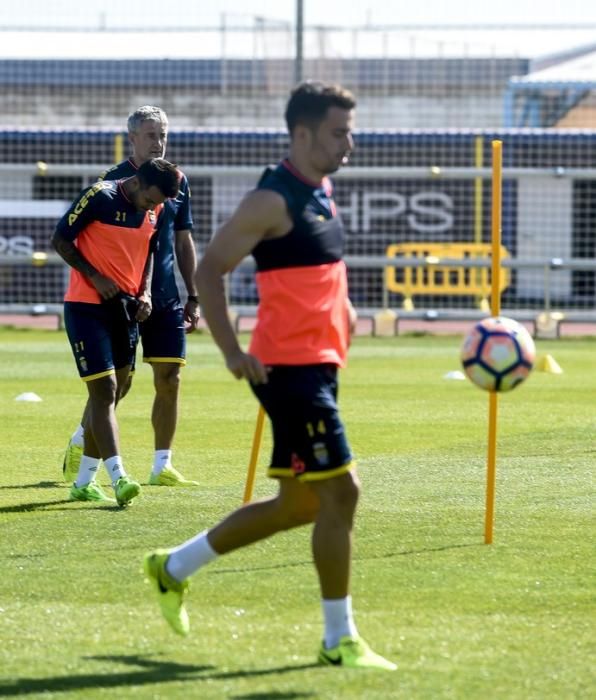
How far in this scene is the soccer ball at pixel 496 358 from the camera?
21.8 feet

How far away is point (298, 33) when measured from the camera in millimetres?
25453

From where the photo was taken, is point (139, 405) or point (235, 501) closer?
point (235, 501)

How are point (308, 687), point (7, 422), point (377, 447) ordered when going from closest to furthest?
point (308, 687) → point (377, 447) → point (7, 422)

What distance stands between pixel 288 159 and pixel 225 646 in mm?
1664

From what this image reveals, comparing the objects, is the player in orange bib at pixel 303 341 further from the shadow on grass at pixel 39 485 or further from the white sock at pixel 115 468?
the shadow on grass at pixel 39 485

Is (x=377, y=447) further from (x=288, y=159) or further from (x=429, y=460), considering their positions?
(x=288, y=159)

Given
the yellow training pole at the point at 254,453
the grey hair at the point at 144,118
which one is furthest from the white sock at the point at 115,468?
the grey hair at the point at 144,118

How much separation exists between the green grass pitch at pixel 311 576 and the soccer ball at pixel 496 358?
815 millimetres

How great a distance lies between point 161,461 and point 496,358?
11.1ft

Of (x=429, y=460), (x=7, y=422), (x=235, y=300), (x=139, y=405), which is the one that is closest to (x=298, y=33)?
(x=235, y=300)

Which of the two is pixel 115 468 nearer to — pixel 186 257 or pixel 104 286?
pixel 104 286

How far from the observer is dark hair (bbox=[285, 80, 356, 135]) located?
18.0ft

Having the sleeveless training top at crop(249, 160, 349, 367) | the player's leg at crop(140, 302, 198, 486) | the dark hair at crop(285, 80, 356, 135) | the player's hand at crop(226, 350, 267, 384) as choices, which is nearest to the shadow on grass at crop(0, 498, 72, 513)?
the player's leg at crop(140, 302, 198, 486)

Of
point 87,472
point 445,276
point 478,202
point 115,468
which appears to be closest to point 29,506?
point 87,472
